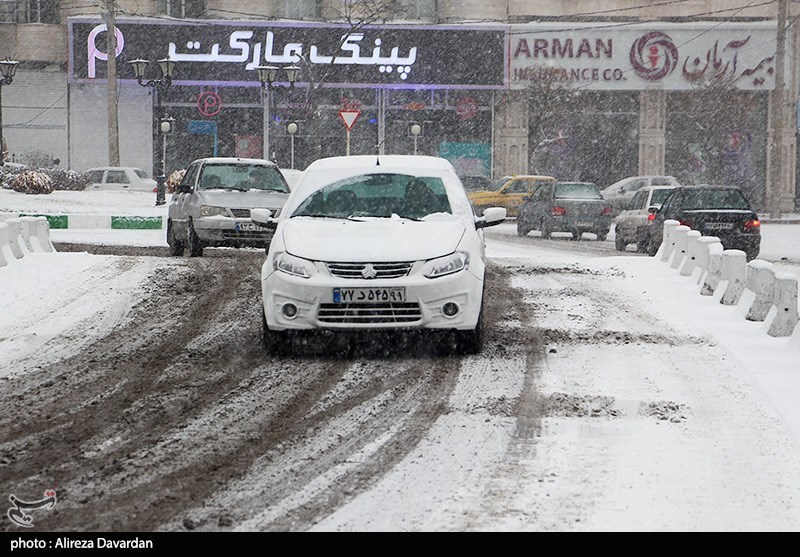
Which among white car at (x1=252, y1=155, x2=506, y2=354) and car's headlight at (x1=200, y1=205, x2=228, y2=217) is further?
car's headlight at (x1=200, y1=205, x2=228, y2=217)

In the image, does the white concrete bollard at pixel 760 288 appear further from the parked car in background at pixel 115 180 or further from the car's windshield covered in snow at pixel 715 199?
the parked car in background at pixel 115 180

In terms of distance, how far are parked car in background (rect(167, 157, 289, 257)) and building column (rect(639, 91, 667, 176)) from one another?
29987 mm

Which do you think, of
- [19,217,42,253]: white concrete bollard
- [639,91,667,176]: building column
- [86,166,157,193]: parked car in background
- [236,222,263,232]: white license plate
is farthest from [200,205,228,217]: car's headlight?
[639,91,667,176]: building column

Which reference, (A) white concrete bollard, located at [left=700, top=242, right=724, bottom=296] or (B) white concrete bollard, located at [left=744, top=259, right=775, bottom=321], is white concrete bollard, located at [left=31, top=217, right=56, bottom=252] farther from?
(B) white concrete bollard, located at [left=744, top=259, right=775, bottom=321]

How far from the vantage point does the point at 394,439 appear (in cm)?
710

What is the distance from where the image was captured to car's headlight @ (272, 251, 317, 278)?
9.66m

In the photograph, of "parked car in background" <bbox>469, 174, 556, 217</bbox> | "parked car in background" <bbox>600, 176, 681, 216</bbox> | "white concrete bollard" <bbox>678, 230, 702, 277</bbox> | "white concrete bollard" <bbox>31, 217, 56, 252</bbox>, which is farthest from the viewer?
"parked car in background" <bbox>600, 176, 681, 216</bbox>

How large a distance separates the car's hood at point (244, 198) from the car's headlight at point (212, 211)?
56mm

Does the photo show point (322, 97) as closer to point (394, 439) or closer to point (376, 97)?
point (376, 97)

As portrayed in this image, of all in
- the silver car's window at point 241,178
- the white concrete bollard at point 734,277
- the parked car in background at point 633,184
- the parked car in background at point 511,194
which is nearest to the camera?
the white concrete bollard at point 734,277

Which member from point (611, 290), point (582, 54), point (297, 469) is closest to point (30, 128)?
point (582, 54)

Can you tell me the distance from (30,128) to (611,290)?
114ft

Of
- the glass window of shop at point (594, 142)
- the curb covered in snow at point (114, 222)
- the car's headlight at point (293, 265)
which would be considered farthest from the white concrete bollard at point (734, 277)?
the glass window of shop at point (594, 142)

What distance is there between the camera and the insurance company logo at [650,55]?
154 ft
